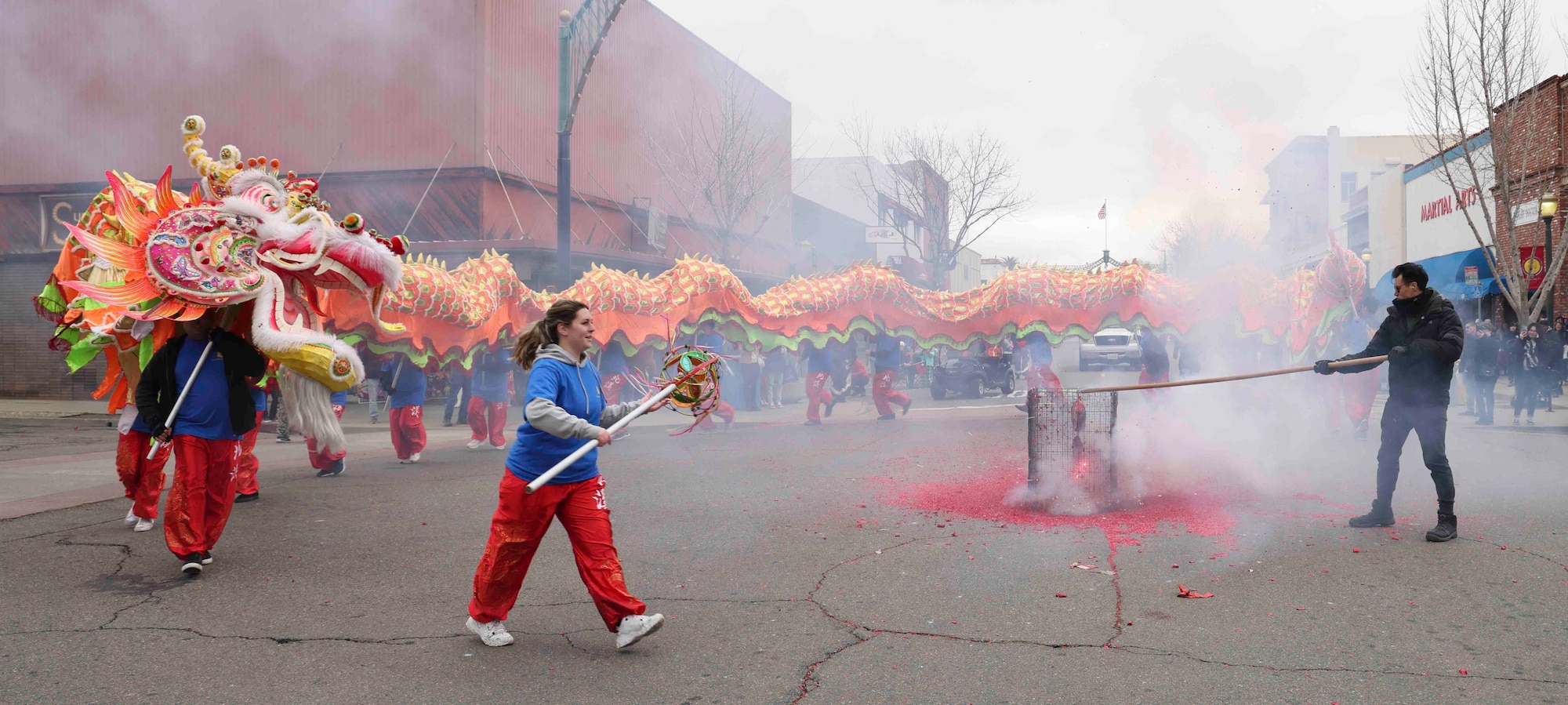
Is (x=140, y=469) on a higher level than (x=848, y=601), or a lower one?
Answer: higher

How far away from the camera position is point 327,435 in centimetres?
566

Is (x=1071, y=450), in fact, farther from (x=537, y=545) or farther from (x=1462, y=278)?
(x=1462, y=278)

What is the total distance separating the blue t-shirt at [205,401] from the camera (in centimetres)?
528

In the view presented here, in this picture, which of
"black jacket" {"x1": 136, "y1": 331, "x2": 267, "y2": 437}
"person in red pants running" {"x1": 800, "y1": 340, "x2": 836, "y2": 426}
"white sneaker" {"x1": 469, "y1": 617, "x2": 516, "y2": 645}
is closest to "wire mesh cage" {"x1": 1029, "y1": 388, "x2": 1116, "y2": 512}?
"white sneaker" {"x1": 469, "y1": 617, "x2": 516, "y2": 645}

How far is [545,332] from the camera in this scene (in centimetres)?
414

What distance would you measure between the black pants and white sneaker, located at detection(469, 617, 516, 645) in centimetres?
496

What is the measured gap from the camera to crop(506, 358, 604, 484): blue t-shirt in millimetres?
3924

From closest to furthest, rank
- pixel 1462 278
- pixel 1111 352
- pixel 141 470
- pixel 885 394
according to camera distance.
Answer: pixel 141 470
pixel 885 394
pixel 1462 278
pixel 1111 352

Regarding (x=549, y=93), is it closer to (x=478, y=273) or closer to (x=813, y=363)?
(x=813, y=363)

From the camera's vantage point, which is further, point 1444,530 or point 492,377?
point 492,377

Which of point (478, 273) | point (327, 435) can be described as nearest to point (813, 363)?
point (478, 273)

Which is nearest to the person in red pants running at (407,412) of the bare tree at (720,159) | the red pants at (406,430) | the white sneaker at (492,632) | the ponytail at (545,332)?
the red pants at (406,430)

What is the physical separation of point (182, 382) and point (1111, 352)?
25914 mm

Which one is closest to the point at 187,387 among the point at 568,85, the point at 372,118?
the point at 568,85
